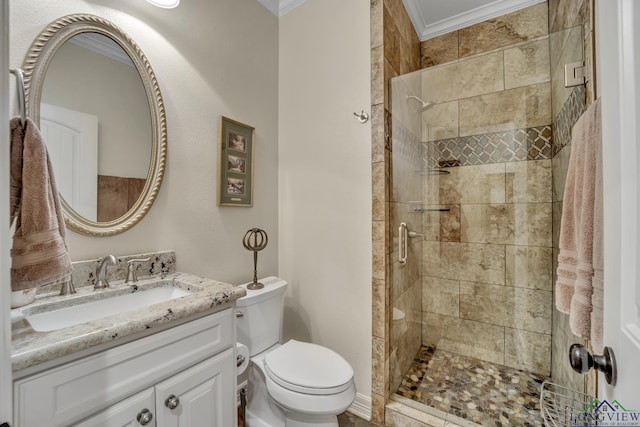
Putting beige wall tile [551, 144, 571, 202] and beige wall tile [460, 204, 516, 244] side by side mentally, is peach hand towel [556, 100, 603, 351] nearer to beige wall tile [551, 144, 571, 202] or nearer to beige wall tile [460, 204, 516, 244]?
beige wall tile [551, 144, 571, 202]

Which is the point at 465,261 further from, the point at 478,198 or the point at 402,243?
the point at 402,243

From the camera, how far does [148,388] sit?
0.83m

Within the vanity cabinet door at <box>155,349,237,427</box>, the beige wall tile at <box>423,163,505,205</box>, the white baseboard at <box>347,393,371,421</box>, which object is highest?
the beige wall tile at <box>423,163,505,205</box>

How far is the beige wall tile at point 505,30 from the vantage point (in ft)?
6.45

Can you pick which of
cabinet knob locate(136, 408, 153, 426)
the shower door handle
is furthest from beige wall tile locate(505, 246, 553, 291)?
cabinet knob locate(136, 408, 153, 426)

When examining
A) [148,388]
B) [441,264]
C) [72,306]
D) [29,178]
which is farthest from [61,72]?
[441,264]

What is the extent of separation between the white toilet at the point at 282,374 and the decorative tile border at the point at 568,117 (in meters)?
1.58

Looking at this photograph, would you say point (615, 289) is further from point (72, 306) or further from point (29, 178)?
point (72, 306)

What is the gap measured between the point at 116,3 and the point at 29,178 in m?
1.04

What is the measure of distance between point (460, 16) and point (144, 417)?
3086 millimetres

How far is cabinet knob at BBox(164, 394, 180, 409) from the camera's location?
0.87 meters

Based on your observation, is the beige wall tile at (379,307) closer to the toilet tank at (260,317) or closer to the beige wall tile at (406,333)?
the beige wall tile at (406,333)

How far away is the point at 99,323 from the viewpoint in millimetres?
766

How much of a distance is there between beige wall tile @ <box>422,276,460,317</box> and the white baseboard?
84 cm
